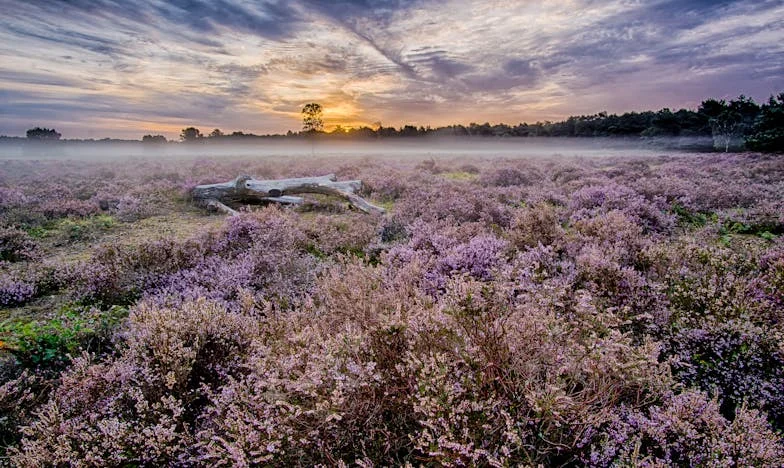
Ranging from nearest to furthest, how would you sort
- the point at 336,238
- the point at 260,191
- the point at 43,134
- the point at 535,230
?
the point at 535,230 < the point at 336,238 < the point at 260,191 < the point at 43,134

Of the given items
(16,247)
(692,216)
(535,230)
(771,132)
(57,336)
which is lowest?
(57,336)

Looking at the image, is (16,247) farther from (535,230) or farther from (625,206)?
(625,206)

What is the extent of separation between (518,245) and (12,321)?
6818mm

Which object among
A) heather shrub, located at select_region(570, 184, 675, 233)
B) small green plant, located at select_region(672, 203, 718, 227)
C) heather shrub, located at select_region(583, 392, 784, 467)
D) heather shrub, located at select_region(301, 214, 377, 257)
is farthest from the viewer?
small green plant, located at select_region(672, 203, 718, 227)

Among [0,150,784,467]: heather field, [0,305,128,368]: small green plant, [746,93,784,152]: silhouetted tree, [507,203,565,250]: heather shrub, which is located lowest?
[0,305,128,368]: small green plant

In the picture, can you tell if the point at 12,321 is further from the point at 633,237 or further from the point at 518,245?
the point at 633,237

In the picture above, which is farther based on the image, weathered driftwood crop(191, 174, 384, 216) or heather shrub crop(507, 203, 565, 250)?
weathered driftwood crop(191, 174, 384, 216)

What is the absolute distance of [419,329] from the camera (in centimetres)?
273

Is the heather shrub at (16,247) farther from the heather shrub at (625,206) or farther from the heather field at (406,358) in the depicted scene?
the heather shrub at (625,206)

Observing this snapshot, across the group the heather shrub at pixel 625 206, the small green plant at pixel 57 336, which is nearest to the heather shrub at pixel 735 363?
the heather shrub at pixel 625 206

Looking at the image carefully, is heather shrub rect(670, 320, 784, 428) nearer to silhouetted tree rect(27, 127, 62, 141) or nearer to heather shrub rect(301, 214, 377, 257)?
heather shrub rect(301, 214, 377, 257)

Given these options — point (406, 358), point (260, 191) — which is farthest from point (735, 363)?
point (260, 191)

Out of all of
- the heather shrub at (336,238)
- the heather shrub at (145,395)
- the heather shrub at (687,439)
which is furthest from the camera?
the heather shrub at (336,238)

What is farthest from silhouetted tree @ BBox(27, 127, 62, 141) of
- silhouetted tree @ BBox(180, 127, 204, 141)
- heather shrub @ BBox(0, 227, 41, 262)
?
heather shrub @ BBox(0, 227, 41, 262)
